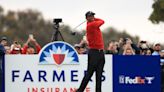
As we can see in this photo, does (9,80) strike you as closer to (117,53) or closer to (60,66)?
(60,66)

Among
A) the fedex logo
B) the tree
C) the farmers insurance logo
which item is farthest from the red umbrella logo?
the tree

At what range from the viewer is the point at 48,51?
922 inches

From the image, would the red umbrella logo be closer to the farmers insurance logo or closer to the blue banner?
the farmers insurance logo

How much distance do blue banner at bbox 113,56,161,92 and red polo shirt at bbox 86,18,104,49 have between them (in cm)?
272

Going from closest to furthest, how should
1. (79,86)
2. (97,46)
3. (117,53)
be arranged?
(97,46)
(79,86)
(117,53)

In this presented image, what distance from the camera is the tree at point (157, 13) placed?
40.3m

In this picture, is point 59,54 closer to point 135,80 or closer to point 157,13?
point 135,80

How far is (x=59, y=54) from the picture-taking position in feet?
76.6

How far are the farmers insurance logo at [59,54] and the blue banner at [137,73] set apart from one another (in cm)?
108

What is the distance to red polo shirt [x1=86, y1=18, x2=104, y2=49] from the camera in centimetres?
2069

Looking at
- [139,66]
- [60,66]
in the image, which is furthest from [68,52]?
[139,66]

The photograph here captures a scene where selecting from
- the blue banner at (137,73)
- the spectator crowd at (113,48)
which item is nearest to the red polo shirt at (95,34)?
the blue banner at (137,73)

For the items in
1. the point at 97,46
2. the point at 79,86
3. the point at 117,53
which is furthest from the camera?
the point at 117,53

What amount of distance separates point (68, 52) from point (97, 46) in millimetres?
2706
